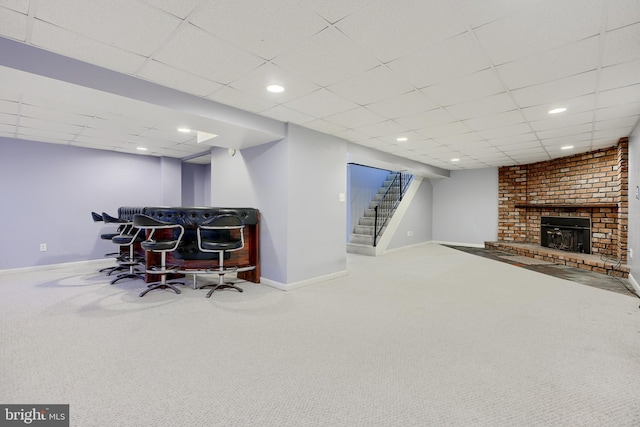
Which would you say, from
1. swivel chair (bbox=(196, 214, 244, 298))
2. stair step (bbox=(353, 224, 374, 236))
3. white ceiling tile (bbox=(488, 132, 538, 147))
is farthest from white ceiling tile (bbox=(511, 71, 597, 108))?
stair step (bbox=(353, 224, 374, 236))

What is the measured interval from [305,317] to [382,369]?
119 cm

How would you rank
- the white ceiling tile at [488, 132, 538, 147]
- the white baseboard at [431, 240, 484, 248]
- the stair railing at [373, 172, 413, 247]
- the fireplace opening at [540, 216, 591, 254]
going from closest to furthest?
the white ceiling tile at [488, 132, 538, 147], the fireplace opening at [540, 216, 591, 254], the stair railing at [373, 172, 413, 247], the white baseboard at [431, 240, 484, 248]

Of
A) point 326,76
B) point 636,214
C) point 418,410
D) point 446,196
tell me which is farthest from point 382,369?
point 446,196

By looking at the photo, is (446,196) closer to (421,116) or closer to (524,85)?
(421,116)

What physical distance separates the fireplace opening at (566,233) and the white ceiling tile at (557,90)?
471 cm

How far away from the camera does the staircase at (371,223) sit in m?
7.64

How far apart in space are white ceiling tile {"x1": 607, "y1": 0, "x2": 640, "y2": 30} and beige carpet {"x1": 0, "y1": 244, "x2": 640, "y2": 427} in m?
2.40

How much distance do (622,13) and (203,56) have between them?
9.59 feet

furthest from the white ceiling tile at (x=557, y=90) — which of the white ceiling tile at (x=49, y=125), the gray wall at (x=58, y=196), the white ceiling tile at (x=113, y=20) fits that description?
the gray wall at (x=58, y=196)

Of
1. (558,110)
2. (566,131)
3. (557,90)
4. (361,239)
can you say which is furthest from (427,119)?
(361,239)

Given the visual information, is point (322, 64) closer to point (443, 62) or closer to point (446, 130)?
point (443, 62)

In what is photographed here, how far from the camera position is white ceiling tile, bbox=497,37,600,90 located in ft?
7.38

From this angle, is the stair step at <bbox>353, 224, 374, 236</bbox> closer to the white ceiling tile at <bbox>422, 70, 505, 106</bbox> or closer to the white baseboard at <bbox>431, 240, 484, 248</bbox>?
the white baseboard at <bbox>431, 240, 484, 248</bbox>

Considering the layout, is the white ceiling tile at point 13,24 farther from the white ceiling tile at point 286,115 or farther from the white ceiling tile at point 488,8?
the white ceiling tile at point 488,8
